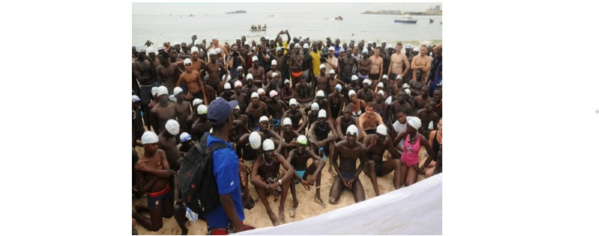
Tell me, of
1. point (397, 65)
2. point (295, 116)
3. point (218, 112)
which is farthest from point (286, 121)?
point (397, 65)

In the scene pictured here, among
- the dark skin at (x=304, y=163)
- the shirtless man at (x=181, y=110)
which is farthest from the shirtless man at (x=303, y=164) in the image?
the shirtless man at (x=181, y=110)

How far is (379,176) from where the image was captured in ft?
18.3

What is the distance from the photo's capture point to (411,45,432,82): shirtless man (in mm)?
8125

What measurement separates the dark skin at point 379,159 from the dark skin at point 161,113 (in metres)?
2.94

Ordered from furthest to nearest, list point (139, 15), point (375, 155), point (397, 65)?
point (397, 65), point (375, 155), point (139, 15)

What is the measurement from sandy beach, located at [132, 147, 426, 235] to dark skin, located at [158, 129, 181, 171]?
1.88ft

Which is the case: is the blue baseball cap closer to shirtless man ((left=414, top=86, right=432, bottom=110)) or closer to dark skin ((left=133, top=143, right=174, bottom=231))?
dark skin ((left=133, top=143, right=174, bottom=231))

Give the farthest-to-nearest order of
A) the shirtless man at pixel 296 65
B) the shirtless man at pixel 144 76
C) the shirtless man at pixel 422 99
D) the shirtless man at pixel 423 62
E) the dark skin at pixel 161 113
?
the shirtless man at pixel 296 65
the shirtless man at pixel 423 62
the shirtless man at pixel 144 76
the shirtless man at pixel 422 99
the dark skin at pixel 161 113

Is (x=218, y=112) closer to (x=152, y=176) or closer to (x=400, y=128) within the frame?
(x=152, y=176)

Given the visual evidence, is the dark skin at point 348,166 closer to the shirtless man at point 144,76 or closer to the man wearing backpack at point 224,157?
the man wearing backpack at point 224,157

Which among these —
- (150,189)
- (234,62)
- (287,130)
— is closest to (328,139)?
(287,130)

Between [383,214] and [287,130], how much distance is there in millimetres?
2592

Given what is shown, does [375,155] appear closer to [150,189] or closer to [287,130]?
[287,130]

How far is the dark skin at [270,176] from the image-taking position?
469 centimetres
